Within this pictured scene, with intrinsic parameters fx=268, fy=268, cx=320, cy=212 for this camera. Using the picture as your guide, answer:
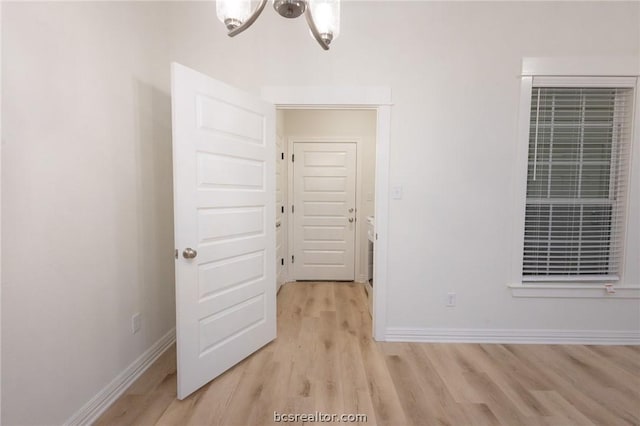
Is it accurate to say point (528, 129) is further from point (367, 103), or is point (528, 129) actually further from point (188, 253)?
point (188, 253)

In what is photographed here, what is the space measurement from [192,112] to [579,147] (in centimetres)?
288

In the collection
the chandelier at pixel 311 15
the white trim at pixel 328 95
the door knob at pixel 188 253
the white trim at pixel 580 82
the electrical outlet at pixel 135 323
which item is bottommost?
the electrical outlet at pixel 135 323

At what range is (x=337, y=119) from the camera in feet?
11.8

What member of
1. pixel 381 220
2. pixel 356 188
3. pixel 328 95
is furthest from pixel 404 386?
pixel 356 188

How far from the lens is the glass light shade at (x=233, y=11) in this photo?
105 centimetres

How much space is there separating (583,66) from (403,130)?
1.42 meters

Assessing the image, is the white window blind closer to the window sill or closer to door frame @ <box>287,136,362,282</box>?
the window sill

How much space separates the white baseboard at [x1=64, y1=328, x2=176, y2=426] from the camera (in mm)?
1376

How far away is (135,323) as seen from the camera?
174 cm

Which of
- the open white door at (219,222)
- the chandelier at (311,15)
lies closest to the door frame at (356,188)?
the open white door at (219,222)

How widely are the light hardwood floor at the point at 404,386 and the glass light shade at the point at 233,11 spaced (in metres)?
1.89

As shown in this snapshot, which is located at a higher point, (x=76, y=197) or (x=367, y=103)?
(x=367, y=103)

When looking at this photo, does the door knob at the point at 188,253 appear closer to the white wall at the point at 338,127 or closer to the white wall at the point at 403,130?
the white wall at the point at 403,130

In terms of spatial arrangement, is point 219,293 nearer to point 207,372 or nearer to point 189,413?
point 207,372
